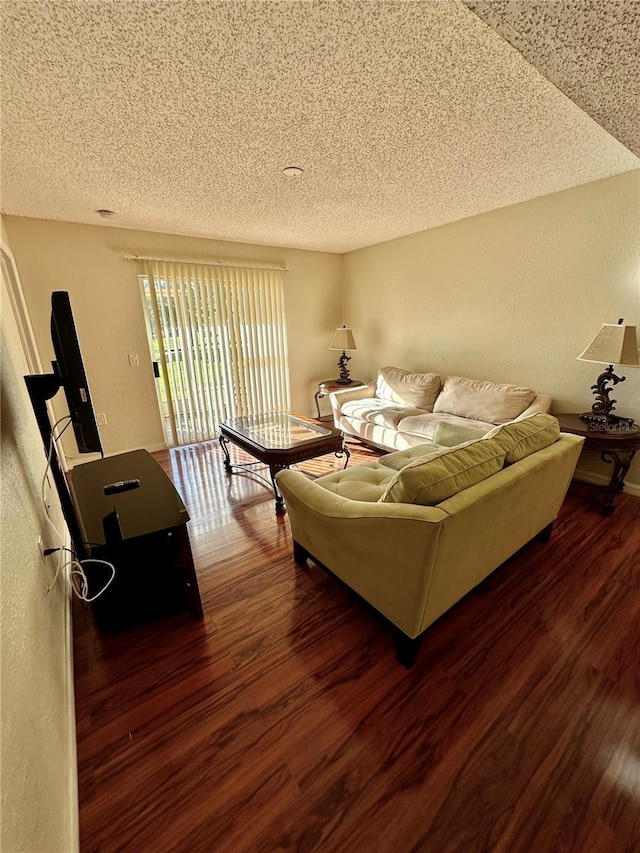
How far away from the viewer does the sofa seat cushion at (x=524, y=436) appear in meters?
1.60

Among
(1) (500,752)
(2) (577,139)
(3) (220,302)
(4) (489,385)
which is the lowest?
(1) (500,752)

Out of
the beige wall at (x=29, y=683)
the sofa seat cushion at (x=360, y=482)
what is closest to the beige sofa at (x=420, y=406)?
the sofa seat cushion at (x=360, y=482)

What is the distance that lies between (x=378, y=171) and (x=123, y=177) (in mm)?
1694

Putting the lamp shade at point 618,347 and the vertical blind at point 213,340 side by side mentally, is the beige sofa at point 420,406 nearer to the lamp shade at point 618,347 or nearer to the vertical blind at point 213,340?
the lamp shade at point 618,347

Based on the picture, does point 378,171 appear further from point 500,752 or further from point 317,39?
point 500,752

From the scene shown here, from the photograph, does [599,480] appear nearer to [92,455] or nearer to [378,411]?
[378,411]

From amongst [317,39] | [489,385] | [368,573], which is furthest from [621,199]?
[368,573]

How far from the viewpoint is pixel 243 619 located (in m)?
1.70

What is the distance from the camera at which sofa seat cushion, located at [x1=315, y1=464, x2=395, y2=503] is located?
75.2 inches

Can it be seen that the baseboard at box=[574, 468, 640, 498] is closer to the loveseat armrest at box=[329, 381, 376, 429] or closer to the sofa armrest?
the loveseat armrest at box=[329, 381, 376, 429]

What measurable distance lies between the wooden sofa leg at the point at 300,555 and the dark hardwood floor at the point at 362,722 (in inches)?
4.5

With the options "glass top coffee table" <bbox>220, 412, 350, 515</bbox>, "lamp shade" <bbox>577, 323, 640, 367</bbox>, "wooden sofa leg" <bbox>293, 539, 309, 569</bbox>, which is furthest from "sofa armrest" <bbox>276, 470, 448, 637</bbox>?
"lamp shade" <bbox>577, 323, 640, 367</bbox>

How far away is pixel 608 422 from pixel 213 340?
12.6ft

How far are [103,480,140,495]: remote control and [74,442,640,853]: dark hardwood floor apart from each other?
0.64 metres
